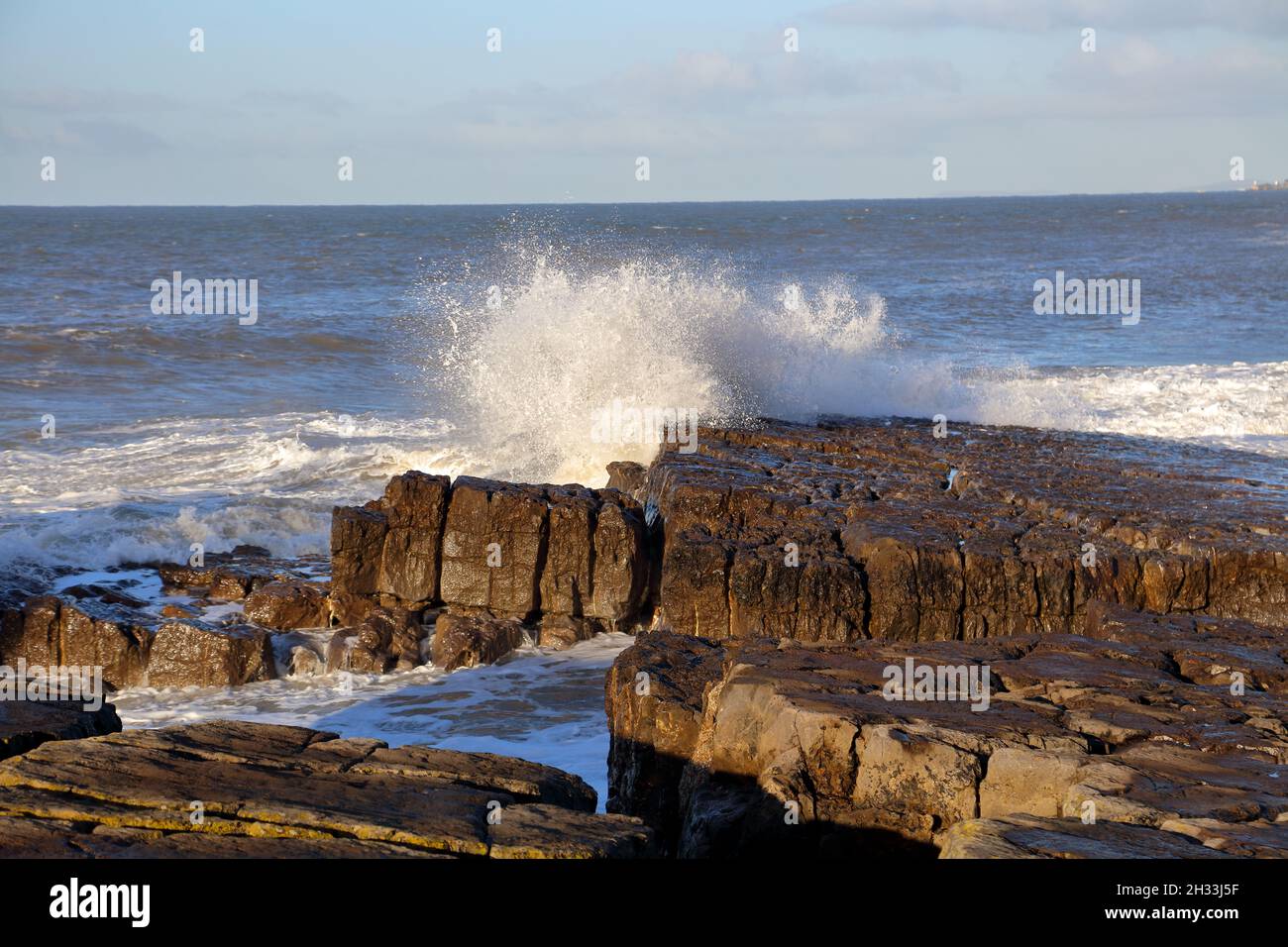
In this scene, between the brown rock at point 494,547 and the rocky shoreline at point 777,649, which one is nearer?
the rocky shoreline at point 777,649

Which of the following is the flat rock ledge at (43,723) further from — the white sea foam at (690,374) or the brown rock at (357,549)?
the white sea foam at (690,374)

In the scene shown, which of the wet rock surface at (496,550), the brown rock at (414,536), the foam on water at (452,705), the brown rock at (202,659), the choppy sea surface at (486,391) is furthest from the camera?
the brown rock at (414,536)

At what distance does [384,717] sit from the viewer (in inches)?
280

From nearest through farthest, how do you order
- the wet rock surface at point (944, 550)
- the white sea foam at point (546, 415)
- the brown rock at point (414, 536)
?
the wet rock surface at point (944, 550) < the brown rock at point (414, 536) < the white sea foam at point (546, 415)

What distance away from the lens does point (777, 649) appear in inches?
201

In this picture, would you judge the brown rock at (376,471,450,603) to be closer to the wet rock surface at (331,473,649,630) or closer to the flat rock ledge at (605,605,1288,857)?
the wet rock surface at (331,473,649,630)

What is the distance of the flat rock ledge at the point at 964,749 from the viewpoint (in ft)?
11.7

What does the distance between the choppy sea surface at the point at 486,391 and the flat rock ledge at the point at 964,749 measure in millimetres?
1207

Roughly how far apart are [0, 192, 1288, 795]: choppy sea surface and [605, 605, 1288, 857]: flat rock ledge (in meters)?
1.21

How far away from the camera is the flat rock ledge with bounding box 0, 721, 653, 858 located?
121 inches

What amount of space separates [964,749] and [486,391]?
32.3 ft

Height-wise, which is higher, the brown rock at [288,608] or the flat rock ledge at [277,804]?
the flat rock ledge at [277,804]

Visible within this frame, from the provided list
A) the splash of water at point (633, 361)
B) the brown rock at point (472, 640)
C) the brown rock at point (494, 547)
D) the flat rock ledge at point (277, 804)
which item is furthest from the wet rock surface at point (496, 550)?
the flat rock ledge at point (277, 804)
